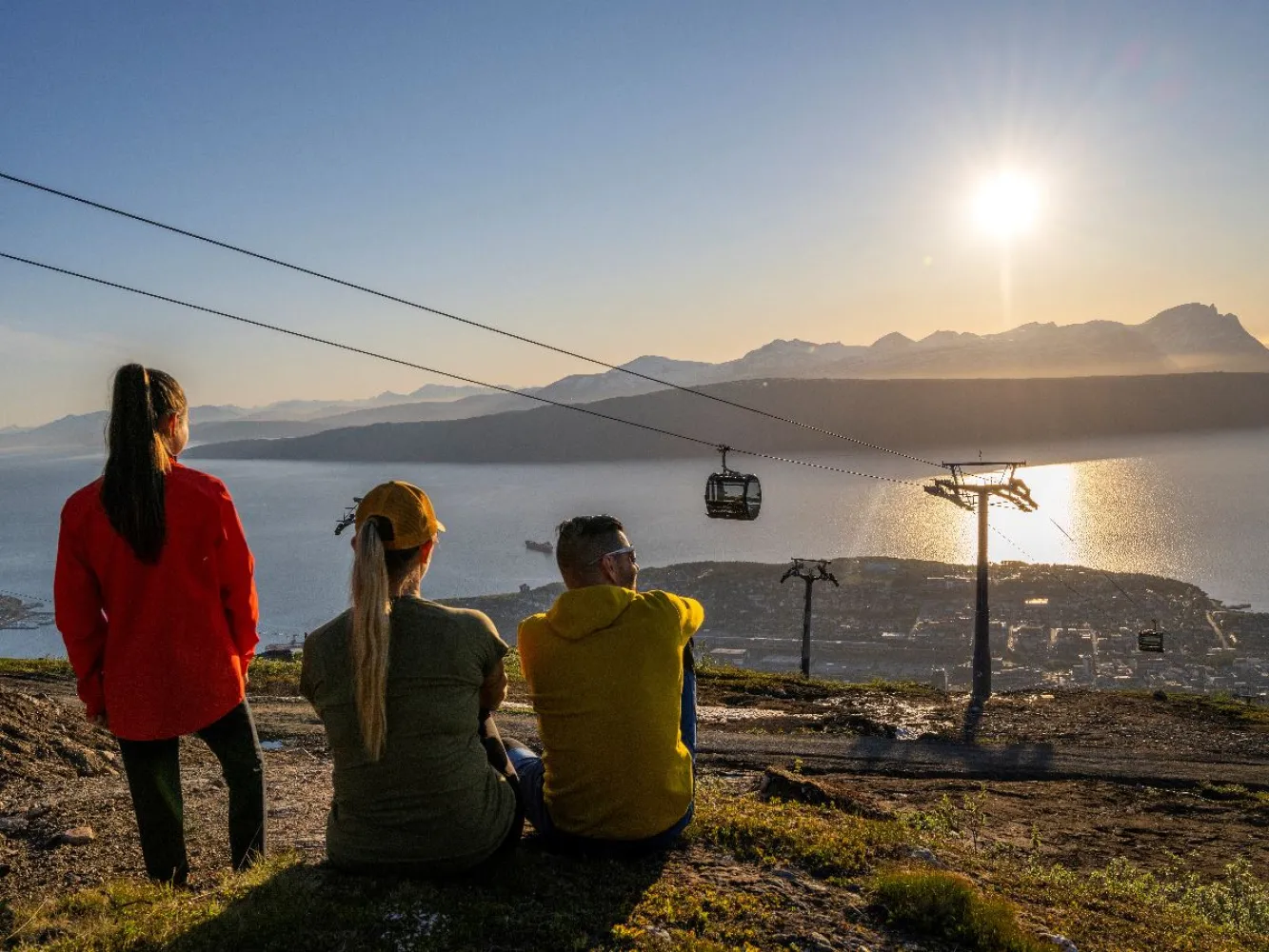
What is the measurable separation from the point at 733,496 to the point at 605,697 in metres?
16.4

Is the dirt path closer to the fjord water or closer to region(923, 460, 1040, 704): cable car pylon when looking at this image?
region(923, 460, 1040, 704): cable car pylon

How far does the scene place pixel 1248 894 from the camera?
6832 mm

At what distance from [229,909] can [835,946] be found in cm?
239

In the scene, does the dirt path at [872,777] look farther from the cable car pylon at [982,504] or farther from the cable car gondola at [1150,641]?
the cable car gondola at [1150,641]

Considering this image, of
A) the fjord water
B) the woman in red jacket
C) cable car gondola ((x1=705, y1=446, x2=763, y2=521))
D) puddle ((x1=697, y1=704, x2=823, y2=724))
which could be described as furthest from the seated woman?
the fjord water

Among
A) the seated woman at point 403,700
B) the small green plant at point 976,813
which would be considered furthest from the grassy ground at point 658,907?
the small green plant at point 976,813

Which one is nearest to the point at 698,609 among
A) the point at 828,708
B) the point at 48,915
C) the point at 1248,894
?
the point at 48,915

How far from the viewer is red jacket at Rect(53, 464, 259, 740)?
134 inches

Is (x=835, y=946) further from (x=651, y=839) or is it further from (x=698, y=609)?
(x=698, y=609)

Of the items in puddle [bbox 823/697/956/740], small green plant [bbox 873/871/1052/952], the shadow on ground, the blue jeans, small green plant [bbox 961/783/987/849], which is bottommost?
puddle [bbox 823/697/956/740]

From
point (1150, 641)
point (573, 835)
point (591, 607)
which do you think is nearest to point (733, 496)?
point (573, 835)

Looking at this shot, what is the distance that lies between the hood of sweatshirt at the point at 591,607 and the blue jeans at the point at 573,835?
50cm

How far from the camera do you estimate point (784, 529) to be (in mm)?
129125

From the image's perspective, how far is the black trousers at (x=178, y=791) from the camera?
3615 millimetres
